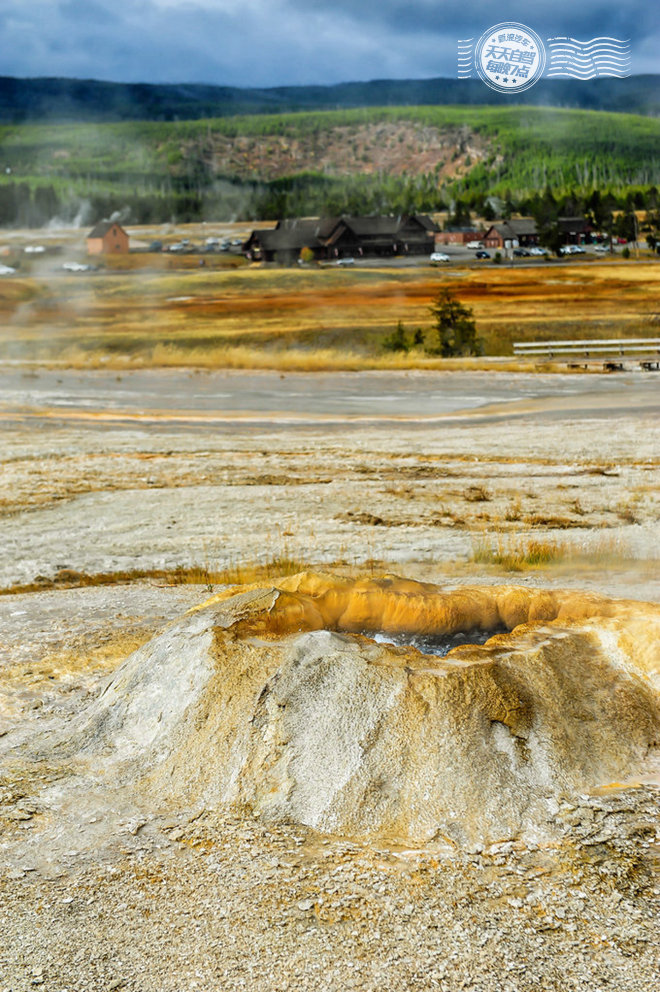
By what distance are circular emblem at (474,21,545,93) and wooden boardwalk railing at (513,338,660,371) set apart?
7527 mm

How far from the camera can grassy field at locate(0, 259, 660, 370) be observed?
111 ft

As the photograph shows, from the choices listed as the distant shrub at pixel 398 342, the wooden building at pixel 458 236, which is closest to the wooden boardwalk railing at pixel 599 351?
the distant shrub at pixel 398 342

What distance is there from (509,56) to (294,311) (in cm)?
1551

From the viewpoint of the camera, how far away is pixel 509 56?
95.8ft

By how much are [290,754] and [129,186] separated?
245 feet

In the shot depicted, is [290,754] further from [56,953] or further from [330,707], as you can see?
[56,953]

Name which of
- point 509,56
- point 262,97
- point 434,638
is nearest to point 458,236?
point 509,56

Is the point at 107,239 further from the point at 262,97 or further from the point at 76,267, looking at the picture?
the point at 262,97

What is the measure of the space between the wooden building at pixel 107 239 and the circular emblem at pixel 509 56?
3096 centimetres

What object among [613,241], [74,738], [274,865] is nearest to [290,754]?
[274,865]

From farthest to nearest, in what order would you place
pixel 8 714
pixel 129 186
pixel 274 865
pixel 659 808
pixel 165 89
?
pixel 165 89 → pixel 129 186 → pixel 8 714 → pixel 659 808 → pixel 274 865

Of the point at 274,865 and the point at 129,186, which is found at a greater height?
the point at 129,186

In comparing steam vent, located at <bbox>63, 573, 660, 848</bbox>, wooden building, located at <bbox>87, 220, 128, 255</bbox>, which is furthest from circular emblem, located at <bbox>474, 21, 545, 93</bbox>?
wooden building, located at <bbox>87, 220, 128, 255</bbox>

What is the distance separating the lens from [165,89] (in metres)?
167
